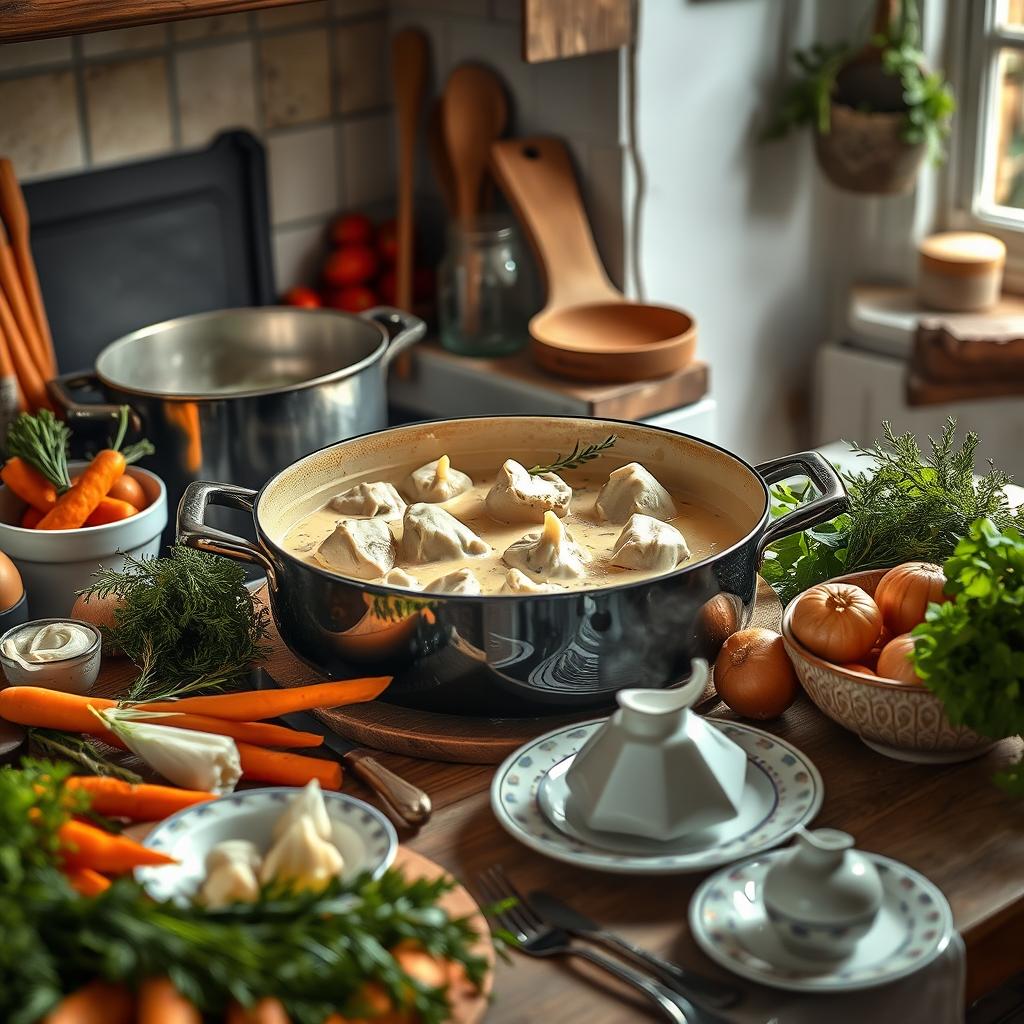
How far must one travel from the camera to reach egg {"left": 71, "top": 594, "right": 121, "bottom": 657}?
4.39ft

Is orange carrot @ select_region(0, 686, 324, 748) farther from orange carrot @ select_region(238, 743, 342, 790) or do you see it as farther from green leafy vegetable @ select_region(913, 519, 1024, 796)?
green leafy vegetable @ select_region(913, 519, 1024, 796)

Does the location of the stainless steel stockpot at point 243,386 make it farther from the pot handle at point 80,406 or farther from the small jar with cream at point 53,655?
the small jar with cream at point 53,655

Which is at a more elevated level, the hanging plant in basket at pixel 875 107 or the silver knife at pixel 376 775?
the hanging plant in basket at pixel 875 107

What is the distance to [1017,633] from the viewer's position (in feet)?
3.46

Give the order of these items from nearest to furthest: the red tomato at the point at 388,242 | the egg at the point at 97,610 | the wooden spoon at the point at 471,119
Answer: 1. the egg at the point at 97,610
2. the wooden spoon at the point at 471,119
3. the red tomato at the point at 388,242

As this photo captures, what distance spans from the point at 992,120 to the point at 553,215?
85 cm

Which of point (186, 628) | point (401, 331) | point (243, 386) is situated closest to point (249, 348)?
point (243, 386)

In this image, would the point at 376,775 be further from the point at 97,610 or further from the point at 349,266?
the point at 349,266

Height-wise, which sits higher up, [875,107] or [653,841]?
[875,107]

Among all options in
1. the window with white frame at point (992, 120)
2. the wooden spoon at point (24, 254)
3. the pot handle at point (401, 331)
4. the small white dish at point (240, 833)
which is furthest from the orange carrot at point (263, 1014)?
the window with white frame at point (992, 120)

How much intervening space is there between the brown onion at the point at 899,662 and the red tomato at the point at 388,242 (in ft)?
4.71

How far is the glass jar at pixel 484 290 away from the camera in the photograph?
2.22m

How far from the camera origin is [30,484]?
1559 mm

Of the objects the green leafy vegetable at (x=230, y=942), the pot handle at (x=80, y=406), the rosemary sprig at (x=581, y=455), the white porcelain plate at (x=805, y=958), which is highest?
the rosemary sprig at (x=581, y=455)
